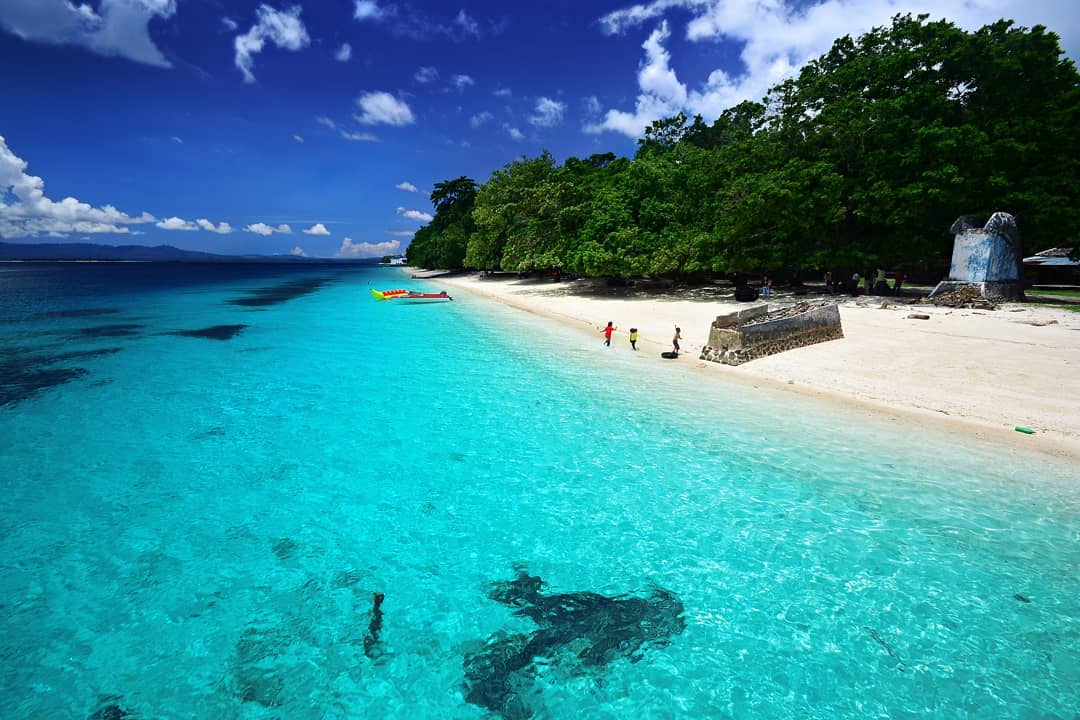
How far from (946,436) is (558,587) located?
393 inches

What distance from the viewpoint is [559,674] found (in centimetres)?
480

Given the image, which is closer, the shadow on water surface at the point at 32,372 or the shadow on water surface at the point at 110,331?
the shadow on water surface at the point at 32,372

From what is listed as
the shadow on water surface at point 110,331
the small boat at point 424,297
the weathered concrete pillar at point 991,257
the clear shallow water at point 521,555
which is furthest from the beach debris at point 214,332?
the weathered concrete pillar at point 991,257

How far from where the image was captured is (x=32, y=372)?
17.6 m

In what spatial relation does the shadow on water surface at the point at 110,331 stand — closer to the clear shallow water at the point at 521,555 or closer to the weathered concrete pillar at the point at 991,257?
the clear shallow water at the point at 521,555

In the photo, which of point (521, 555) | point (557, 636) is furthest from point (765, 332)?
point (557, 636)

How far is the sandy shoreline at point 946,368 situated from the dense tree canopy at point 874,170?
6159 millimetres

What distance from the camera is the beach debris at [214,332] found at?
26.1m

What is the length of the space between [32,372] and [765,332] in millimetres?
27578

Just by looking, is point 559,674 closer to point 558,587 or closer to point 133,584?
point 558,587

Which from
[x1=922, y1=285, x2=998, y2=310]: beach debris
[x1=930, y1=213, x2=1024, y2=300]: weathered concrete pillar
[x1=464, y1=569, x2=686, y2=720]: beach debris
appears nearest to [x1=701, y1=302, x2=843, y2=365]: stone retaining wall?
[x1=922, y1=285, x2=998, y2=310]: beach debris

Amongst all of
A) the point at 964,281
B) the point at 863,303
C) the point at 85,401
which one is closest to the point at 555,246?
the point at 863,303

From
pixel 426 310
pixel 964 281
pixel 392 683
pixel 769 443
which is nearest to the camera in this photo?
pixel 392 683

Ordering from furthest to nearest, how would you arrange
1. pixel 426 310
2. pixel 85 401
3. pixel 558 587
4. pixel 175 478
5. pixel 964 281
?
pixel 426 310 < pixel 964 281 < pixel 85 401 < pixel 175 478 < pixel 558 587
